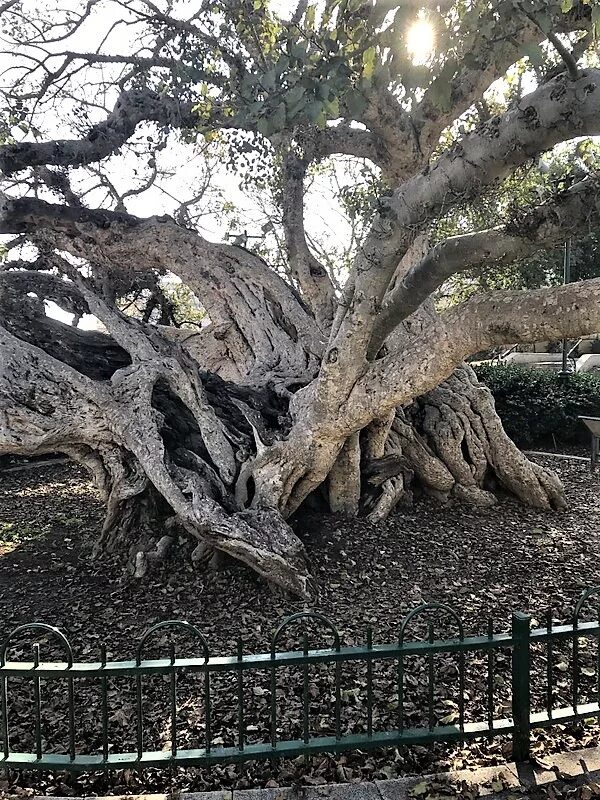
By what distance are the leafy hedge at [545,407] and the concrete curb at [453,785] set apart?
8.46 metres

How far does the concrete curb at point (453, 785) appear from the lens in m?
2.49

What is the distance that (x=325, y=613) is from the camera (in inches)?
166

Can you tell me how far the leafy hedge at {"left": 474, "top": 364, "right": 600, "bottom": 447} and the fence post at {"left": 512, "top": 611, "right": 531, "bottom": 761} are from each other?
27.6 ft

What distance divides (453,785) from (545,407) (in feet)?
29.6

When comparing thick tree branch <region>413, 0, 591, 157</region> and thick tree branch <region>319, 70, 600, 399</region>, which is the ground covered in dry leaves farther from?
thick tree branch <region>413, 0, 591, 157</region>

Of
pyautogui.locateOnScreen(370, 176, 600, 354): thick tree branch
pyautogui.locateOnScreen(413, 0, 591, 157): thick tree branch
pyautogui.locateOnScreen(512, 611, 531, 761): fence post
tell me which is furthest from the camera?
pyautogui.locateOnScreen(370, 176, 600, 354): thick tree branch

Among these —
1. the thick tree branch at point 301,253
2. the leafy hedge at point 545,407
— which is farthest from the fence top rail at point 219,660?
the leafy hedge at point 545,407

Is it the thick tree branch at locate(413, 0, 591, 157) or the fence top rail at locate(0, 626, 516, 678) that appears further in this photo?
the thick tree branch at locate(413, 0, 591, 157)

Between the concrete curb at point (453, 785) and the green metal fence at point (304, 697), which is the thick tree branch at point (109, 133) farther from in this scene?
the concrete curb at point (453, 785)

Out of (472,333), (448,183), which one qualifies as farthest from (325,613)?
(448,183)

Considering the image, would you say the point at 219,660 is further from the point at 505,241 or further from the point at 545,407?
the point at 545,407

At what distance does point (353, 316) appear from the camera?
15.7ft

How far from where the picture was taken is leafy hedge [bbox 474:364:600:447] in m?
10.6

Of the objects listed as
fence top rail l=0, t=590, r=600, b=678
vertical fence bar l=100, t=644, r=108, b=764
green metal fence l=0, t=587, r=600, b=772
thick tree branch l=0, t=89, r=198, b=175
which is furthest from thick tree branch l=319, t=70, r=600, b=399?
thick tree branch l=0, t=89, r=198, b=175
